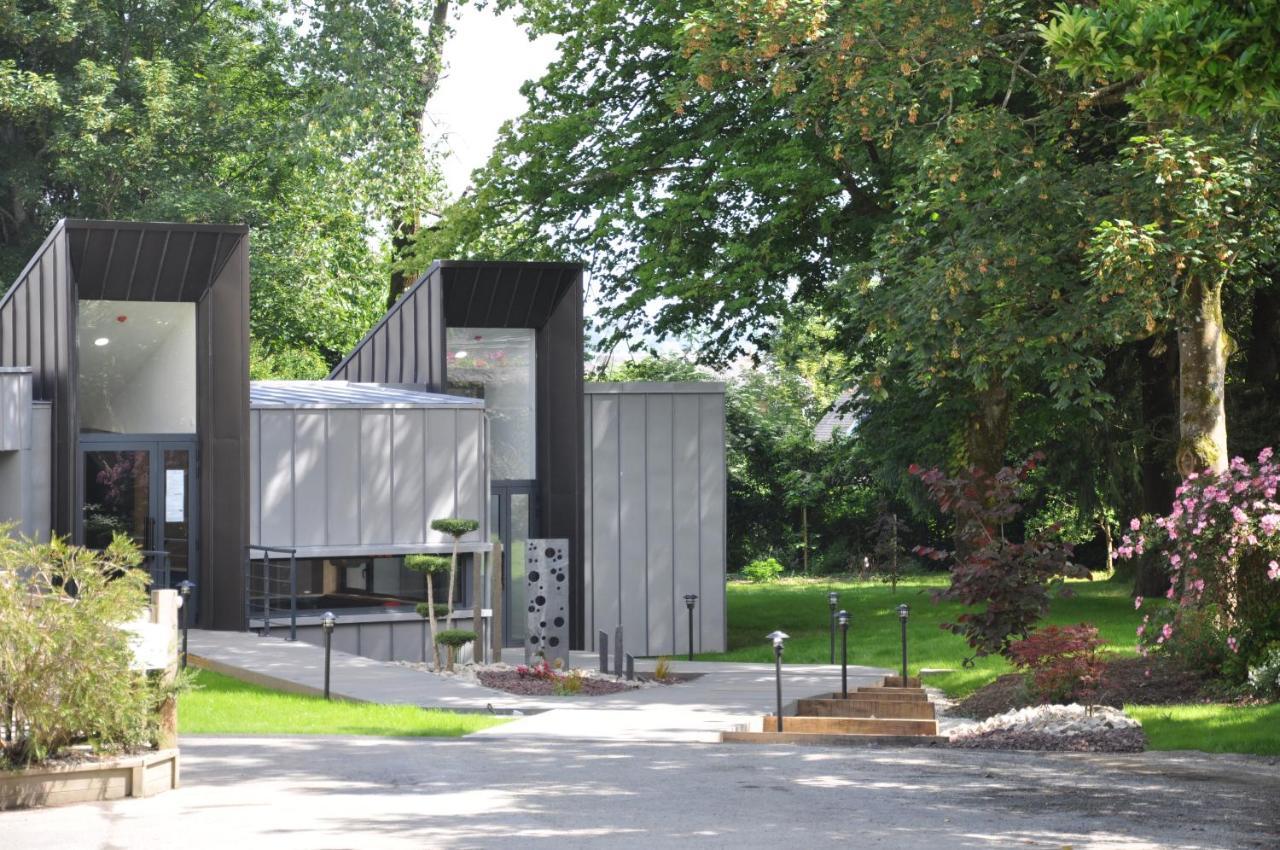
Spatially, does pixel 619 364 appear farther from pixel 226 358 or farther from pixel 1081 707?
pixel 1081 707

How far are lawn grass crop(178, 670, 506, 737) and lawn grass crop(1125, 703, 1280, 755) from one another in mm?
5375

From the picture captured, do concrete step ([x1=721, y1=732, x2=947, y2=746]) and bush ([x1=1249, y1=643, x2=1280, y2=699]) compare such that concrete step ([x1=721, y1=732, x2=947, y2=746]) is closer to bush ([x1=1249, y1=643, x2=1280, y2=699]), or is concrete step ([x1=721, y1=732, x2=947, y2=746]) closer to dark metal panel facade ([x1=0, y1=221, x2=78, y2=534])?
bush ([x1=1249, y1=643, x2=1280, y2=699])

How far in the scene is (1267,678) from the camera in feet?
45.4

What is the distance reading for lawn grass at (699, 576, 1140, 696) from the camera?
1955 cm

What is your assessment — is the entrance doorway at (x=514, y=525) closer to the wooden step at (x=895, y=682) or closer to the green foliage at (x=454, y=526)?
the green foliage at (x=454, y=526)

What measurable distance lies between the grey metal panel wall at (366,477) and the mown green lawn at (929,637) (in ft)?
14.5

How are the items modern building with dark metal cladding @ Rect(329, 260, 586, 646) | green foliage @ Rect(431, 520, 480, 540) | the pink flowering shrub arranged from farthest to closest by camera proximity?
modern building with dark metal cladding @ Rect(329, 260, 586, 646), green foliage @ Rect(431, 520, 480, 540), the pink flowering shrub

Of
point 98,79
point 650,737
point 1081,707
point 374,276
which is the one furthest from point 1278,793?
point 374,276

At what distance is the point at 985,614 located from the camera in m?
15.2

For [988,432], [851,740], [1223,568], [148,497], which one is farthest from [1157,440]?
[148,497]

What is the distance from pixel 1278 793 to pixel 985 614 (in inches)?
211

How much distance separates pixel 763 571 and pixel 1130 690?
24002mm

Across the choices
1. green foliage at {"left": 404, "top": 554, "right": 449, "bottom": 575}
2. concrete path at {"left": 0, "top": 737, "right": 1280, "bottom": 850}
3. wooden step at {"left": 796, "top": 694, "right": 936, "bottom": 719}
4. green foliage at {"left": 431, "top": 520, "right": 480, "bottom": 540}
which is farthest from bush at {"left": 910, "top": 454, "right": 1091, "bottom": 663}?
green foliage at {"left": 431, "top": 520, "right": 480, "bottom": 540}

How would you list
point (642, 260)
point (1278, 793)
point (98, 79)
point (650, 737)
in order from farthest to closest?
1. point (98, 79)
2. point (642, 260)
3. point (650, 737)
4. point (1278, 793)
